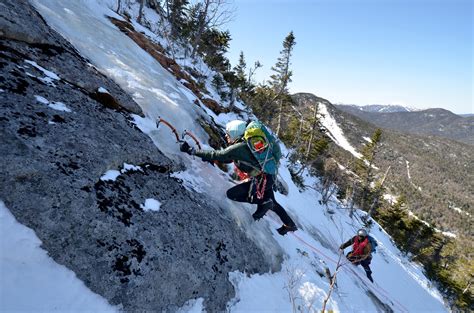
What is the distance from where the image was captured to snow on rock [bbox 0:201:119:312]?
2.51m

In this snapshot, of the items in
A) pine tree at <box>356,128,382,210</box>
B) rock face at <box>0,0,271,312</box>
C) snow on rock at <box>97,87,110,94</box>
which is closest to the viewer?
rock face at <box>0,0,271,312</box>

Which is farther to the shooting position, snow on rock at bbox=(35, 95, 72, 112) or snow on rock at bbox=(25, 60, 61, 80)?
snow on rock at bbox=(25, 60, 61, 80)

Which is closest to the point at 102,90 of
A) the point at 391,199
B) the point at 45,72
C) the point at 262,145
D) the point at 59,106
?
the point at 45,72

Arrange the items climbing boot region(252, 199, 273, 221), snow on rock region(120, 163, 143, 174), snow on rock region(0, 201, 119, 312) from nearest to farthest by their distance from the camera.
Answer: snow on rock region(0, 201, 119, 312) → snow on rock region(120, 163, 143, 174) → climbing boot region(252, 199, 273, 221)

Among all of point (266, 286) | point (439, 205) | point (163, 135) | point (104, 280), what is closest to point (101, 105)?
point (163, 135)

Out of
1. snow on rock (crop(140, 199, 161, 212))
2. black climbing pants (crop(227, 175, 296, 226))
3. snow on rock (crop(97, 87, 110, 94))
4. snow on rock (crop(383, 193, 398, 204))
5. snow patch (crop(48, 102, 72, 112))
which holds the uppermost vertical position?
snow on rock (crop(97, 87, 110, 94))

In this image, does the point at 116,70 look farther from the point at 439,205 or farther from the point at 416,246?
the point at 439,205

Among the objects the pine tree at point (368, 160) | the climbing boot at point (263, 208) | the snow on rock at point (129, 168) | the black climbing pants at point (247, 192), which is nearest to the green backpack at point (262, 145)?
the black climbing pants at point (247, 192)

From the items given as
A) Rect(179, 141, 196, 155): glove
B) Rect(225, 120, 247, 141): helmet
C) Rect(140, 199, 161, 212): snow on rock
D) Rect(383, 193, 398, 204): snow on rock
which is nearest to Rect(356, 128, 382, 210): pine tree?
Rect(383, 193, 398, 204): snow on rock

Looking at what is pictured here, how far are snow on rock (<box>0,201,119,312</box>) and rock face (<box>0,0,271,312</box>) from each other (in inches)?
3.3

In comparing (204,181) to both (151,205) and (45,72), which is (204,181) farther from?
(45,72)

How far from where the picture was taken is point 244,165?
6004 millimetres

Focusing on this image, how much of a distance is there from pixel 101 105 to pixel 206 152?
2.22 m

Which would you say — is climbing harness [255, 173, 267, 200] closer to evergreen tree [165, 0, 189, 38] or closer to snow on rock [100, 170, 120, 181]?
snow on rock [100, 170, 120, 181]
